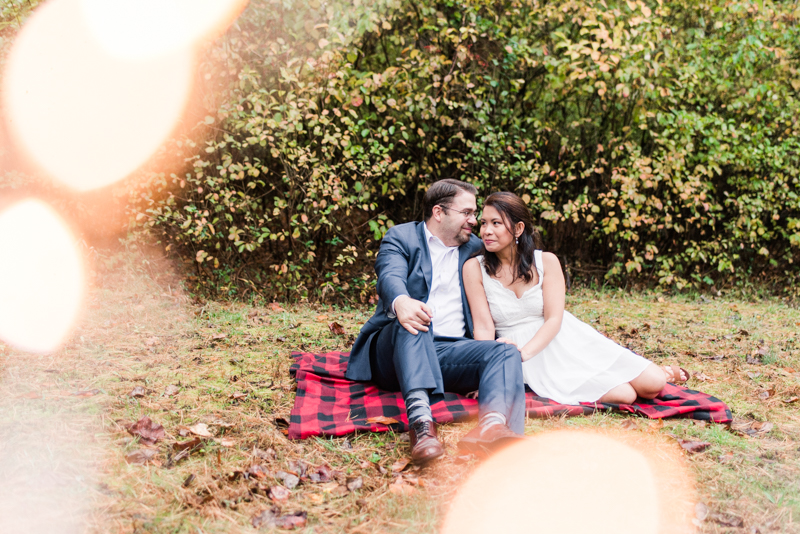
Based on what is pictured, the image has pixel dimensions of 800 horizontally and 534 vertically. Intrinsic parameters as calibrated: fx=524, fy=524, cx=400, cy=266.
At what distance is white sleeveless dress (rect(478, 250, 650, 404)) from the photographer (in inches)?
129

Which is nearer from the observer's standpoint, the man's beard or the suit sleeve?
the suit sleeve

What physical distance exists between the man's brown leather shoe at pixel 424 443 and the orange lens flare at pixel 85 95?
199 inches

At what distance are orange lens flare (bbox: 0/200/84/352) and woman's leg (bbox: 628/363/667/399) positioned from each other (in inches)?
212

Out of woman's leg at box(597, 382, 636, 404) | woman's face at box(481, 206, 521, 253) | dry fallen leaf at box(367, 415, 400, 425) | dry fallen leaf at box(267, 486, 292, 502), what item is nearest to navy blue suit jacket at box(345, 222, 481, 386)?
woman's face at box(481, 206, 521, 253)

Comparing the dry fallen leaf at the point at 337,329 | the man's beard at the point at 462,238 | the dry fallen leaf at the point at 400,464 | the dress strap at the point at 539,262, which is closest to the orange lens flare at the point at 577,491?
the dry fallen leaf at the point at 400,464

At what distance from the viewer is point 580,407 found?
318 cm

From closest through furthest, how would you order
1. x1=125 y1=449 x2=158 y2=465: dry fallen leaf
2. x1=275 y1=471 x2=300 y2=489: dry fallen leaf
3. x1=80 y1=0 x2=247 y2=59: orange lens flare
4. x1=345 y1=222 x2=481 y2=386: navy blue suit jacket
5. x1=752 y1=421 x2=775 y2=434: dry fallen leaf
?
x1=275 y1=471 x2=300 y2=489: dry fallen leaf → x1=125 y1=449 x2=158 y2=465: dry fallen leaf → x1=752 y1=421 x2=775 y2=434: dry fallen leaf → x1=345 y1=222 x2=481 y2=386: navy blue suit jacket → x1=80 y1=0 x2=247 y2=59: orange lens flare

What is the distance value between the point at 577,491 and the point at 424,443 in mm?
696

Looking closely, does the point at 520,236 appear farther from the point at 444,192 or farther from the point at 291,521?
the point at 291,521

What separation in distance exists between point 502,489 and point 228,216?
4.83m

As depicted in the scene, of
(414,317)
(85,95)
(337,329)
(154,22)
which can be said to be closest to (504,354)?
(414,317)

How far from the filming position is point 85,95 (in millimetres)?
6020

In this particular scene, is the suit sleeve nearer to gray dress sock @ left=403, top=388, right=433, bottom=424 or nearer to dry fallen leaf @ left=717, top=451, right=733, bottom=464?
gray dress sock @ left=403, top=388, right=433, bottom=424

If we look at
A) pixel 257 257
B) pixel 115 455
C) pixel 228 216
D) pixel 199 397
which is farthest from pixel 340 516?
pixel 257 257
